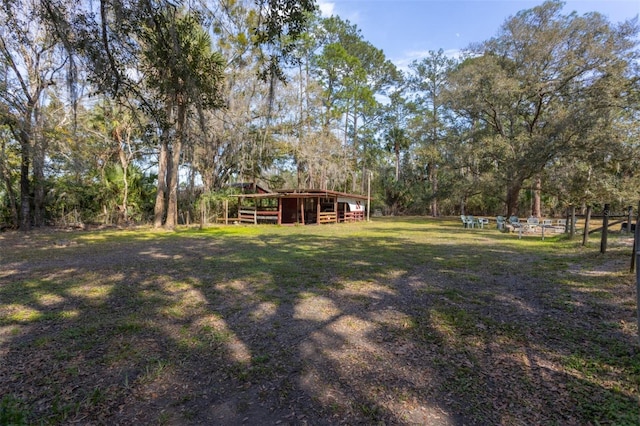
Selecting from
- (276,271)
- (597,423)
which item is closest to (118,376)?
(597,423)

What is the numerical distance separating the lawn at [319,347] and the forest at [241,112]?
2575 mm

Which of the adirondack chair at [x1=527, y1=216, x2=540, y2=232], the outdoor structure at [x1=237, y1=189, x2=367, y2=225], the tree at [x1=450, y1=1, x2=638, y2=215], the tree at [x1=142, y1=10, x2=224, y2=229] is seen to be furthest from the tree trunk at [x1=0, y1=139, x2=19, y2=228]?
the tree at [x1=450, y1=1, x2=638, y2=215]

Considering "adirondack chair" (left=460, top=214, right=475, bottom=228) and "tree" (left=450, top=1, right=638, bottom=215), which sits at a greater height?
"tree" (left=450, top=1, right=638, bottom=215)

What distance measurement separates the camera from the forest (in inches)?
163

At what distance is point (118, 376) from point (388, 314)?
2.73m

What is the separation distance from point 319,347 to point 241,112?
17.4 meters

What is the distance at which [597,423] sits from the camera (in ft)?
6.48

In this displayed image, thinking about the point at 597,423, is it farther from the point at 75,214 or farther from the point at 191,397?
the point at 75,214

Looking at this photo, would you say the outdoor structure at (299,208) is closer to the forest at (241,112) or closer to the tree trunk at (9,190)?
the forest at (241,112)

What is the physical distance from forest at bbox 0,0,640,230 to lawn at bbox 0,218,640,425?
101 inches

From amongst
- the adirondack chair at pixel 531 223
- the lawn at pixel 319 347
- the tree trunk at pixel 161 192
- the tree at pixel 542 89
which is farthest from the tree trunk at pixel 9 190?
the tree at pixel 542 89

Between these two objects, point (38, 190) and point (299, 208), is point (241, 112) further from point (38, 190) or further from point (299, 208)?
point (38, 190)

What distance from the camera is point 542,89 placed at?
1756cm

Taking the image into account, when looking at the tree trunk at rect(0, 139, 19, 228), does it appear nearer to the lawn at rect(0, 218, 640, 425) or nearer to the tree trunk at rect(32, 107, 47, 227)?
the tree trunk at rect(32, 107, 47, 227)
